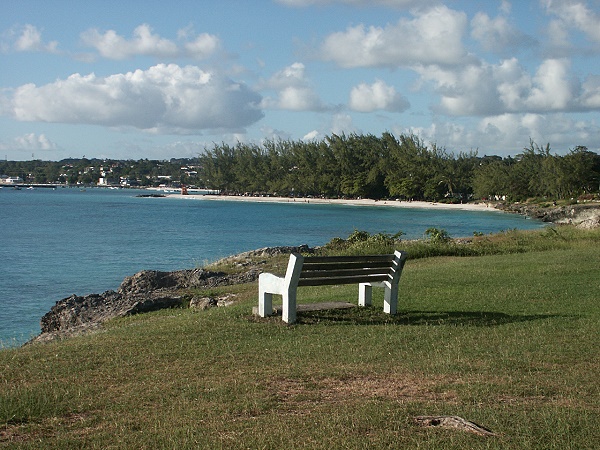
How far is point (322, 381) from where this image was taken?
7.49 metres

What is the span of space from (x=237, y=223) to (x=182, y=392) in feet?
252

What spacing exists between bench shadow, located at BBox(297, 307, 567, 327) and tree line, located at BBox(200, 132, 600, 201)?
300 ft

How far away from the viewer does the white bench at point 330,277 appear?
34.8ft

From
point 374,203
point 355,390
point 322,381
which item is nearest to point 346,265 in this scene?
point 322,381

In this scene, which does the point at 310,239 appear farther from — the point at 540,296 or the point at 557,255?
the point at 540,296

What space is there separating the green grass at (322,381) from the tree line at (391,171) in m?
93.0

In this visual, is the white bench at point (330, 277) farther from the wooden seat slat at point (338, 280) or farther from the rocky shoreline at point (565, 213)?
the rocky shoreline at point (565, 213)

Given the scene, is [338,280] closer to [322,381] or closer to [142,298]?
[322,381]

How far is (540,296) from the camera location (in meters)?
13.5

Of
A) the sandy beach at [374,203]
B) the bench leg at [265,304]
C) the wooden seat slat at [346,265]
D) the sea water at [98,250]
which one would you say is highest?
the wooden seat slat at [346,265]

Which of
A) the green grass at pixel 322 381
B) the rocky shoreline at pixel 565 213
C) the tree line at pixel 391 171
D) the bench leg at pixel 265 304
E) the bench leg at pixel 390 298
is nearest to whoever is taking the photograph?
the green grass at pixel 322 381

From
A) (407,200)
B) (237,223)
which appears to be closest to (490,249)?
(237,223)

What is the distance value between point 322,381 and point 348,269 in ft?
12.9

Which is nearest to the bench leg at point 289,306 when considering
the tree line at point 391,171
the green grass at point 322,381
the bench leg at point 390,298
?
the green grass at point 322,381
